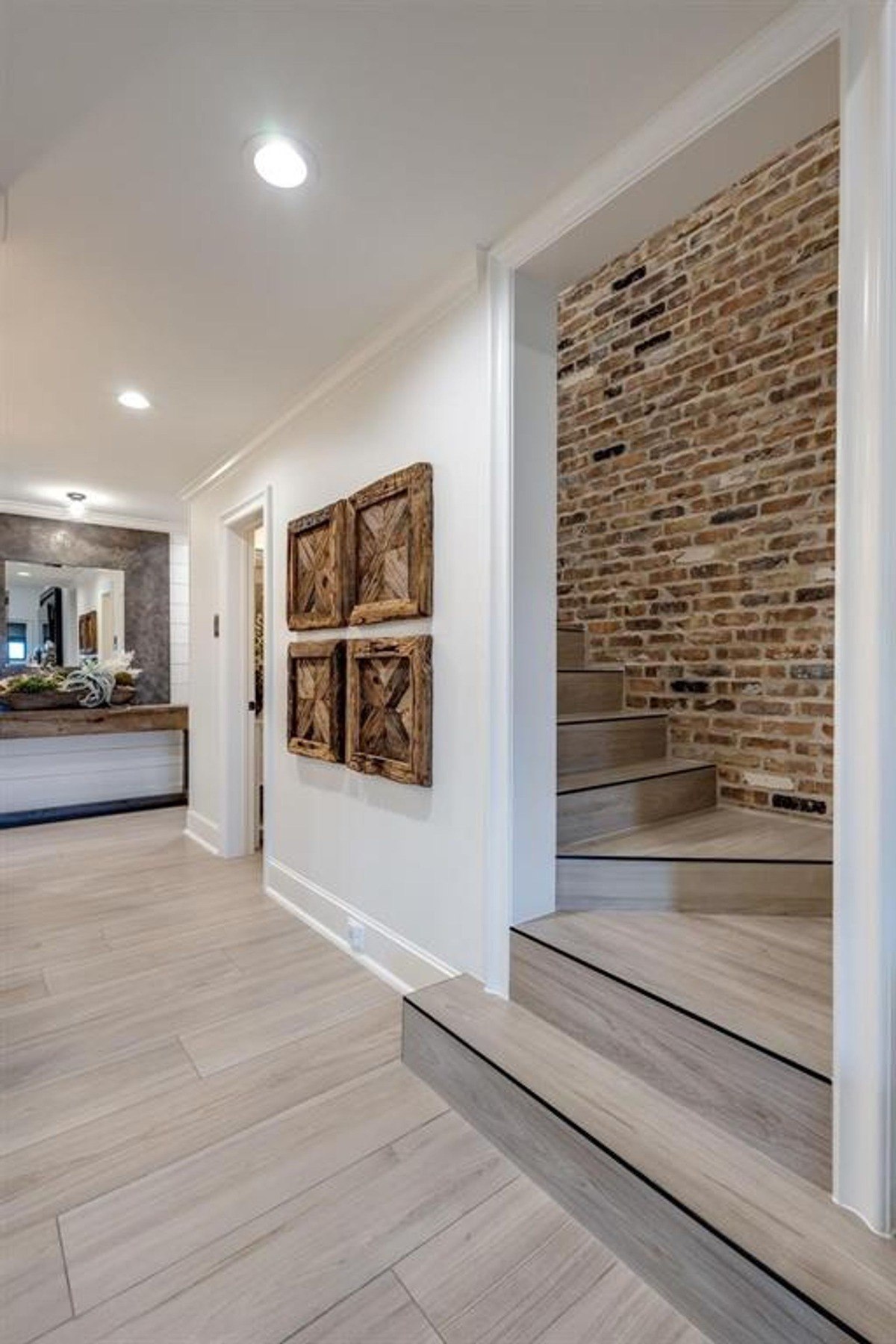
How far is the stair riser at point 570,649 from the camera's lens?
10.4 ft

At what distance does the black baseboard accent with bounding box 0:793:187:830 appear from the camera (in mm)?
4602

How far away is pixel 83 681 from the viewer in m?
4.84

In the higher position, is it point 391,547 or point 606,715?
point 391,547

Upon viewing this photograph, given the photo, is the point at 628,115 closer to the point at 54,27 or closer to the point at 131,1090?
the point at 54,27

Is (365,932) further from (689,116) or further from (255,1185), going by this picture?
(689,116)

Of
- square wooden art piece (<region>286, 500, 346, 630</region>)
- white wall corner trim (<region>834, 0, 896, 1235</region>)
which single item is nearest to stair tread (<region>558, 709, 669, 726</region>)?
square wooden art piece (<region>286, 500, 346, 630</region>)

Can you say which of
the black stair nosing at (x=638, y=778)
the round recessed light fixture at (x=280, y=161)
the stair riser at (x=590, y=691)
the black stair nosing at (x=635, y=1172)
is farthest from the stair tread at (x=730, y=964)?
the round recessed light fixture at (x=280, y=161)

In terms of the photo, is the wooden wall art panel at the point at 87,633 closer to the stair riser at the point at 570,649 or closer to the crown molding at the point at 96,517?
the crown molding at the point at 96,517

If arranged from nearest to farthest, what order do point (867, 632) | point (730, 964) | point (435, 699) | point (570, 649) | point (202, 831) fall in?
point (867, 632), point (730, 964), point (435, 699), point (570, 649), point (202, 831)

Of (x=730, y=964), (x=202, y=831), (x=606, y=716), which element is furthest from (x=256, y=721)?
(x=730, y=964)

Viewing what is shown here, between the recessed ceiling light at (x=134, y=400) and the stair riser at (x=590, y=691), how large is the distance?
91.6 inches

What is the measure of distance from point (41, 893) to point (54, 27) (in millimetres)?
3405

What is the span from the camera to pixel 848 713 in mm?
1094

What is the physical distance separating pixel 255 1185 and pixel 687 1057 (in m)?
1.04
